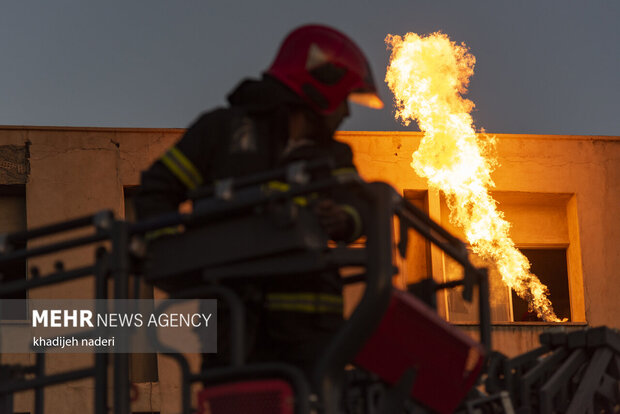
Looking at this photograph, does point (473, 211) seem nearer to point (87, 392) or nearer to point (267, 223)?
point (87, 392)

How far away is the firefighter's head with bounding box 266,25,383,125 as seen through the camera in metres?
3.51

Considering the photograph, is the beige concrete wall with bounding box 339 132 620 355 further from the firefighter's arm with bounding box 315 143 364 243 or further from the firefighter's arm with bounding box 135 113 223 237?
the firefighter's arm with bounding box 135 113 223 237

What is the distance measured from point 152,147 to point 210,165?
13.4 meters

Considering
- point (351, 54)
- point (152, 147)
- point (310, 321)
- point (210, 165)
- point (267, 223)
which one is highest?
point (152, 147)

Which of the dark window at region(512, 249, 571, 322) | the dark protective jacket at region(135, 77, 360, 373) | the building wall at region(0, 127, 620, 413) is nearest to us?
the dark protective jacket at region(135, 77, 360, 373)

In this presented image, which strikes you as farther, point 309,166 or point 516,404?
point 516,404

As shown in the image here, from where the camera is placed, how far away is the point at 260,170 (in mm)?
3490

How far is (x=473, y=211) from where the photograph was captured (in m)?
17.3

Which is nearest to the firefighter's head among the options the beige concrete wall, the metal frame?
the metal frame

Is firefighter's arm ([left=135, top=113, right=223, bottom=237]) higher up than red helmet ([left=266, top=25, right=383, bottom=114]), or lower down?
lower down

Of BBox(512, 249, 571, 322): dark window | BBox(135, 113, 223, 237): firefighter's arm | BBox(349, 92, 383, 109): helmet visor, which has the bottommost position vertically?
BBox(135, 113, 223, 237): firefighter's arm

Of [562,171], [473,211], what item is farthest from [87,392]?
[562,171]

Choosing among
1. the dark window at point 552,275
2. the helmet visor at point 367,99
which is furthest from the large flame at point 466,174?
the helmet visor at point 367,99

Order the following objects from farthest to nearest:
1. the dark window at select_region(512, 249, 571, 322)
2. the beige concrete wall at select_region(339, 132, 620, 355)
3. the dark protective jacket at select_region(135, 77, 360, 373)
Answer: the dark window at select_region(512, 249, 571, 322) < the beige concrete wall at select_region(339, 132, 620, 355) < the dark protective jacket at select_region(135, 77, 360, 373)
